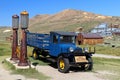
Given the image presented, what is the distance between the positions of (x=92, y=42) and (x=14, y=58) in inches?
1823

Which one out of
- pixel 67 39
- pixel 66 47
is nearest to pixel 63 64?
pixel 66 47

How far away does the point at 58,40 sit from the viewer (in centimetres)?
1873

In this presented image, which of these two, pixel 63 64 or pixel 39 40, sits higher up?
pixel 39 40

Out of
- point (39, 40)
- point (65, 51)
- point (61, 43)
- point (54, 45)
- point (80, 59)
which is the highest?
point (39, 40)

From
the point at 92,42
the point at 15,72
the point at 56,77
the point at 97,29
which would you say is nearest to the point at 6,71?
the point at 15,72

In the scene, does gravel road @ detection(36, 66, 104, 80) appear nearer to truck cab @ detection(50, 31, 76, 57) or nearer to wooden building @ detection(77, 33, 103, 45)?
truck cab @ detection(50, 31, 76, 57)

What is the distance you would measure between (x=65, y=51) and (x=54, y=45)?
1203mm

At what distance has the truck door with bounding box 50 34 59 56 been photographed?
18.8 m

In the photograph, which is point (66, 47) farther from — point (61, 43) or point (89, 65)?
point (89, 65)

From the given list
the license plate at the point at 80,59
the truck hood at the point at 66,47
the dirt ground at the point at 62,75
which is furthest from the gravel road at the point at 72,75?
the truck hood at the point at 66,47

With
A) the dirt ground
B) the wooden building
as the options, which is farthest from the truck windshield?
the wooden building

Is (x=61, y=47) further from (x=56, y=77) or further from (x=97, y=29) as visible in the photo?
(x=97, y=29)

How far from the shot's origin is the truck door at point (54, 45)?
18.8m

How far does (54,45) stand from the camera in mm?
19078
